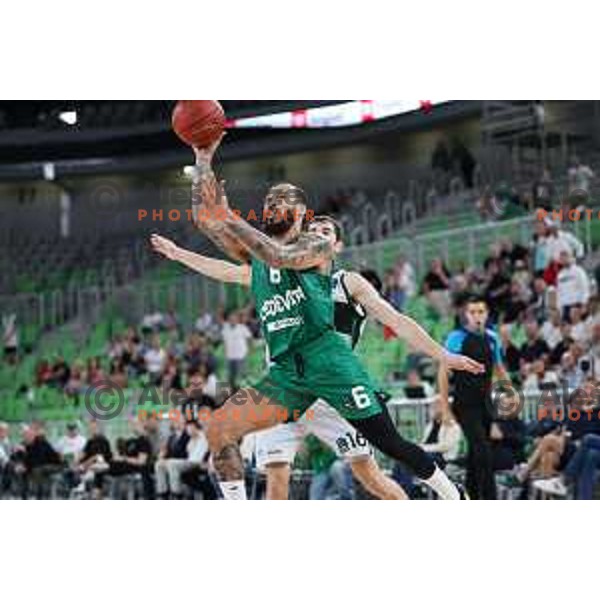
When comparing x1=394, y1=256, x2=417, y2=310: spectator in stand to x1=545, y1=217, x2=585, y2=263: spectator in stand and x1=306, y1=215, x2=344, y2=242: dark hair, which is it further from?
x1=306, y1=215, x2=344, y2=242: dark hair

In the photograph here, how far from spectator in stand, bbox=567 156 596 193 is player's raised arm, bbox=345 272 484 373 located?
228 centimetres

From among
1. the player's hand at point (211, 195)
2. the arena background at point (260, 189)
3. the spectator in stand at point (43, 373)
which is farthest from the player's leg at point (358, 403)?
the spectator in stand at point (43, 373)

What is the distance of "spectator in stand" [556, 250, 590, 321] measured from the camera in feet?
33.6

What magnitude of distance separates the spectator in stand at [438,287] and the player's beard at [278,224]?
90.5 inches

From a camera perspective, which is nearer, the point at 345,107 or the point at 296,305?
the point at 296,305

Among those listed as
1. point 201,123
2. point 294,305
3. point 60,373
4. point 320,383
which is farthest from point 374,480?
point 60,373

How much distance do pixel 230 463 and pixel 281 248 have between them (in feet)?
4.27

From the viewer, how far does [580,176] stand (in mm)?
10203

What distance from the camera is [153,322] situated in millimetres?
10391

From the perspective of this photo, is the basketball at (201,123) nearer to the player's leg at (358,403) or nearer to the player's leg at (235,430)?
the player's leg at (358,403)

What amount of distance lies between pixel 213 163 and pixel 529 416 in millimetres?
2744

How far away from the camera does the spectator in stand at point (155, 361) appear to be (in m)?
10.3
